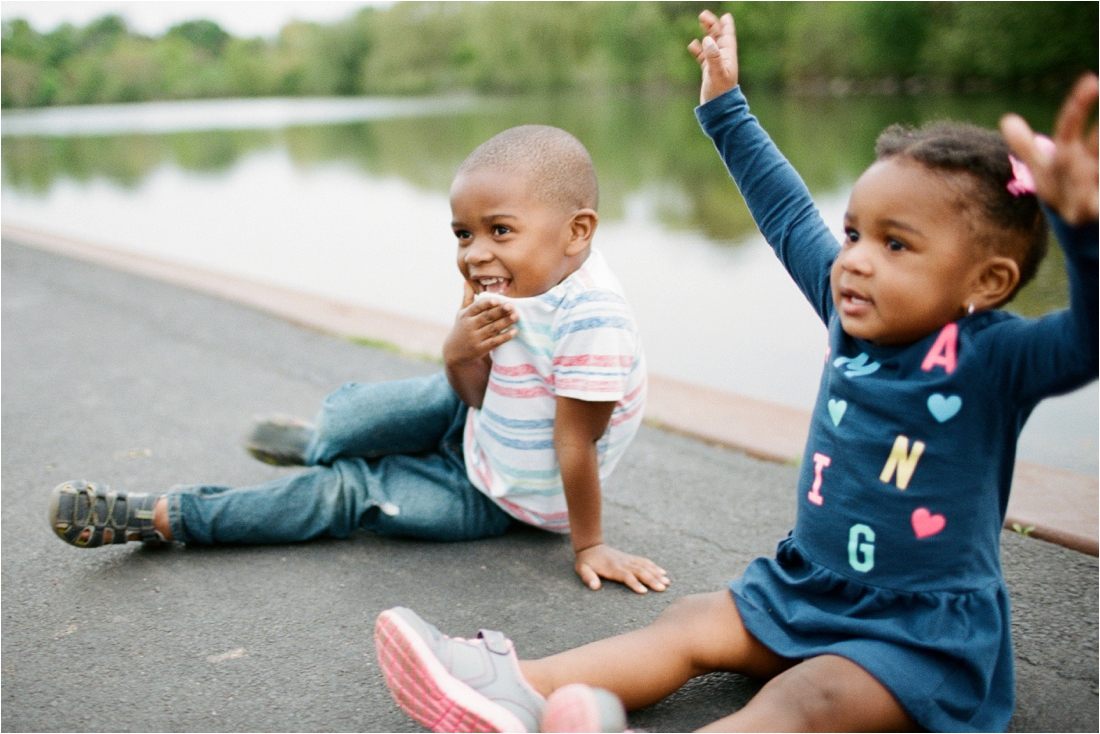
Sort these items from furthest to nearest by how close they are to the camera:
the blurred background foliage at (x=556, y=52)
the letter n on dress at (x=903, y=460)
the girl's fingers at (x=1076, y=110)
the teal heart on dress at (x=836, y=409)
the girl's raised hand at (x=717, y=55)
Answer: the blurred background foliage at (x=556, y=52)
the girl's raised hand at (x=717, y=55)
the teal heart on dress at (x=836, y=409)
the letter n on dress at (x=903, y=460)
the girl's fingers at (x=1076, y=110)

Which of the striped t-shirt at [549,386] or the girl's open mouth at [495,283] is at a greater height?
the girl's open mouth at [495,283]

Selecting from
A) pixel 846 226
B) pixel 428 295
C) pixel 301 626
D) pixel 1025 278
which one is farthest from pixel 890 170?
pixel 428 295

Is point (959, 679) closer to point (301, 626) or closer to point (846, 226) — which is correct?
point (846, 226)

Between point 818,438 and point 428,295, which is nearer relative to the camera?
point 818,438

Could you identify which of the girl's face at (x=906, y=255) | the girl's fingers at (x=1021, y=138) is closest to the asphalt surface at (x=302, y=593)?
the girl's face at (x=906, y=255)

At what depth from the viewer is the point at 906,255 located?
4.86ft

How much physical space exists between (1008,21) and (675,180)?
62.1 ft

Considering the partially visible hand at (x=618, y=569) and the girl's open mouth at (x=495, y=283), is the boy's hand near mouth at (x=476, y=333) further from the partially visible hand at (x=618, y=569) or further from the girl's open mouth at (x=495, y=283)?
the partially visible hand at (x=618, y=569)

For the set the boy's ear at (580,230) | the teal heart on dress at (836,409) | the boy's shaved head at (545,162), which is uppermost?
the boy's shaved head at (545,162)

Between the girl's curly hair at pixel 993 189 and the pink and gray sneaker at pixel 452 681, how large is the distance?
1.05 m

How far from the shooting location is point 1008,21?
24.8 m

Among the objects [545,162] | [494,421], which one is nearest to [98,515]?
[494,421]

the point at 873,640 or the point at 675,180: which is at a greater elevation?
the point at 675,180

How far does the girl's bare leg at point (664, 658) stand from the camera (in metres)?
1.60
